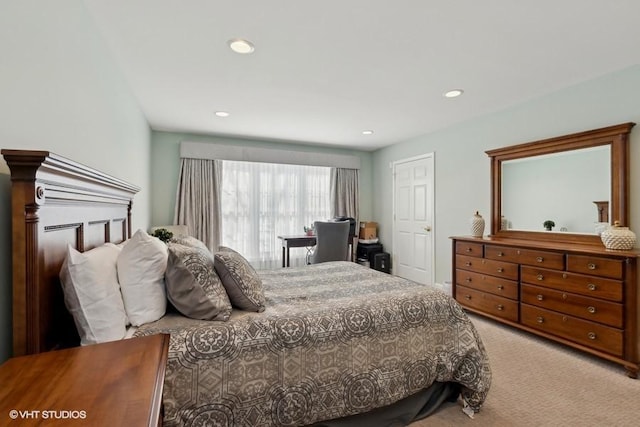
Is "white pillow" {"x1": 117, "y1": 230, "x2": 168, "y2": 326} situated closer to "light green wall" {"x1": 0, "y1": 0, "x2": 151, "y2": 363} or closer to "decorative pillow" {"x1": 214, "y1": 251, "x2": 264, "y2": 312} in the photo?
"decorative pillow" {"x1": 214, "y1": 251, "x2": 264, "y2": 312}

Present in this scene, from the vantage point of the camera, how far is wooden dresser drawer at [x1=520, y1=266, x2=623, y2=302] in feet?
7.26

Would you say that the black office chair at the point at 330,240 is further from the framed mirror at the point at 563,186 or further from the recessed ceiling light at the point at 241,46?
the recessed ceiling light at the point at 241,46

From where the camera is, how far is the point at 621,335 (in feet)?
7.10

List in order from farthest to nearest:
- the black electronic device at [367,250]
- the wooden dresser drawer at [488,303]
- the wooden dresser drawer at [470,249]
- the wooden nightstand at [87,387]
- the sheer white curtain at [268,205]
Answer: the black electronic device at [367,250] < the sheer white curtain at [268,205] < the wooden dresser drawer at [470,249] < the wooden dresser drawer at [488,303] < the wooden nightstand at [87,387]

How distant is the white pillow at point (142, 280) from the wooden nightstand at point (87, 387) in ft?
1.85

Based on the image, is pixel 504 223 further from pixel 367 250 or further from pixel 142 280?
pixel 142 280

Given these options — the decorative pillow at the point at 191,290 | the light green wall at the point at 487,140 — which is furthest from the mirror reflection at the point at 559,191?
the decorative pillow at the point at 191,290

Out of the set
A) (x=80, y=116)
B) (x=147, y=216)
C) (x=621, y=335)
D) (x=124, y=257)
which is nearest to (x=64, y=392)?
(x=124, y=257)

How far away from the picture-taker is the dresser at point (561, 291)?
2.16 m

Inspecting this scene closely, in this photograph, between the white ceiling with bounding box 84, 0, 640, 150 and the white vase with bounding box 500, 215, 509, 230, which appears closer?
the white ceiling with bounding box 84, 0, 640, 150

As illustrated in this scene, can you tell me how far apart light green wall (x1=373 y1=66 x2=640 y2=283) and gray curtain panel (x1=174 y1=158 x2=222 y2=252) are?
10.00ft

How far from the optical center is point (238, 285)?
5.36 ft

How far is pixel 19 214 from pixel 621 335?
352cm

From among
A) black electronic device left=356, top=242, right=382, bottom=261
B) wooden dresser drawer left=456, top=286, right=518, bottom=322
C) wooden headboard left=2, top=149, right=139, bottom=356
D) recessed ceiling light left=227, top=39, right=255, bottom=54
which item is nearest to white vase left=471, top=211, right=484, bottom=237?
wooden dresser drawer left=456, top=286, right=518, bottom=322
